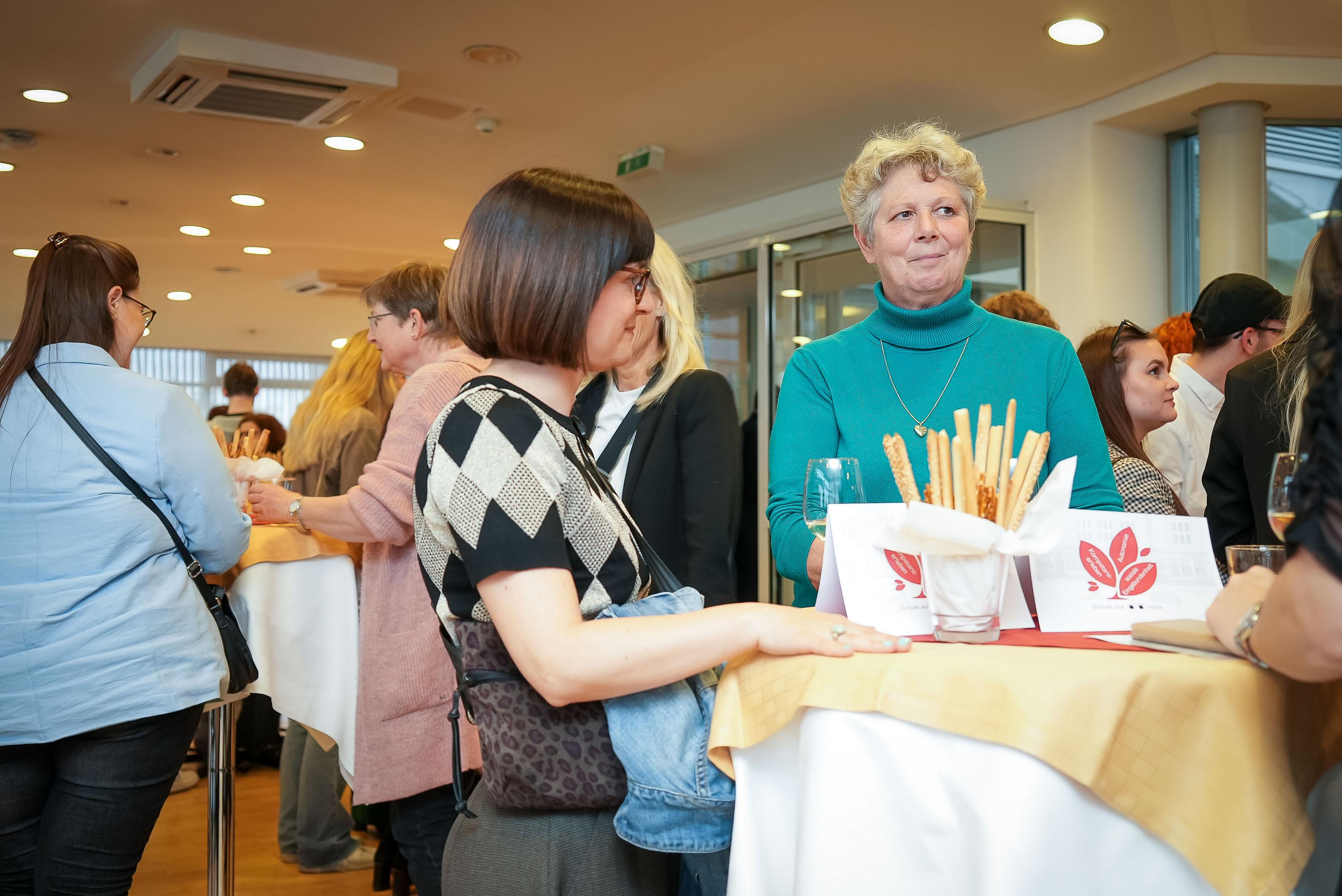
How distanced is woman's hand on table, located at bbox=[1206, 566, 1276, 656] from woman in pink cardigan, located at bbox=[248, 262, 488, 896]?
5.46 feet

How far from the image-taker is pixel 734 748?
1.20 metres

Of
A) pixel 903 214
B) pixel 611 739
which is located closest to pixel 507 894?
pixel 611 739

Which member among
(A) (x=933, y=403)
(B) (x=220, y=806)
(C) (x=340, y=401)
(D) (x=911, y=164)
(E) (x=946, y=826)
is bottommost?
(B) (x=220, y=806)

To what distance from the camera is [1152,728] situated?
1.04 metres

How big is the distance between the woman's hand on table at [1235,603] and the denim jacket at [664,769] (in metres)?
0.54

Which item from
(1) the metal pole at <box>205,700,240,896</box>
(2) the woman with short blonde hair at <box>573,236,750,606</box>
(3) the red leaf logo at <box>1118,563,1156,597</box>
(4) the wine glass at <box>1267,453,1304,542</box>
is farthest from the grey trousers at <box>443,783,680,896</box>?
(1) the metal pole at <box>205,700,240,896</box>

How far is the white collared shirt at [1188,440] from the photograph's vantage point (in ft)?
11.9

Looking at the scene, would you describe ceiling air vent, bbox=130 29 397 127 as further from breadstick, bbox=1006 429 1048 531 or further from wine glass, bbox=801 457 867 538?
breadstick, bbox=1006 429 1048 531

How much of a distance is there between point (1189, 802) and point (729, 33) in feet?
12.4

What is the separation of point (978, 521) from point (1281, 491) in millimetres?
359

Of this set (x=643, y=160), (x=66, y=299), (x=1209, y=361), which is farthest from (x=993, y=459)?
(x=643, y=160)

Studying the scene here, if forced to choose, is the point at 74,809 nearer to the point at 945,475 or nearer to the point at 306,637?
the point at 306,637

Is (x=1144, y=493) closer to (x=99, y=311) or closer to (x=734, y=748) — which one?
(x=734, y=748)

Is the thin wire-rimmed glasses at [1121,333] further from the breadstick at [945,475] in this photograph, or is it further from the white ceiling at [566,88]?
the breadstick at [945,475]
